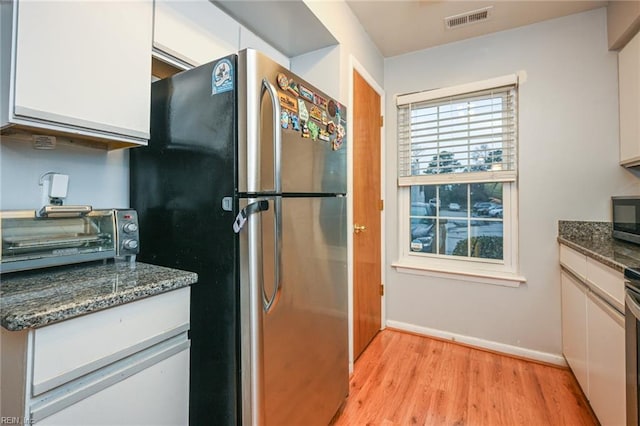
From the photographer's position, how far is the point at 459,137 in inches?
99.3

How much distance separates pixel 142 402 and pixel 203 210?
0.65 meters

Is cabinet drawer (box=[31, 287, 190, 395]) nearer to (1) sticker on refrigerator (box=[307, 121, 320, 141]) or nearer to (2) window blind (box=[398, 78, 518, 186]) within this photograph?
(1) sticker on refrigerator (box=[307, 121, 320, 141])

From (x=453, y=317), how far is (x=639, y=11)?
Result: 7.46 ft

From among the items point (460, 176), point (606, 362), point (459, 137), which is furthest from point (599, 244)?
point (459, 137)

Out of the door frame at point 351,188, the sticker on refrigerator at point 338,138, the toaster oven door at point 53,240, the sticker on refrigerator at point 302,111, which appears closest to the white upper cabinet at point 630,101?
the door frame at point 351,188

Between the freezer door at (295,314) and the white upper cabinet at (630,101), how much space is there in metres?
1.83

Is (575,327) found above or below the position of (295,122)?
below

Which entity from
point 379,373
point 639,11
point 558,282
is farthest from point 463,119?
point 379,373

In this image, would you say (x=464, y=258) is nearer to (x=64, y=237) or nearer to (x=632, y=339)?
(x=632, y=339)

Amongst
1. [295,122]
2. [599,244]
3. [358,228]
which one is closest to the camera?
[295,122]

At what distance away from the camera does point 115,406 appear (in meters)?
0.87

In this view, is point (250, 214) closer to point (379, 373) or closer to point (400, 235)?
point (379, 373)

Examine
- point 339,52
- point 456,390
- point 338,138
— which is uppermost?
point 339,52

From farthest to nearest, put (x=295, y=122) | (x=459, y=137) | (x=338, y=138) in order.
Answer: (x=459, y=137), (x=338, y=138), (x=295, y=122)
